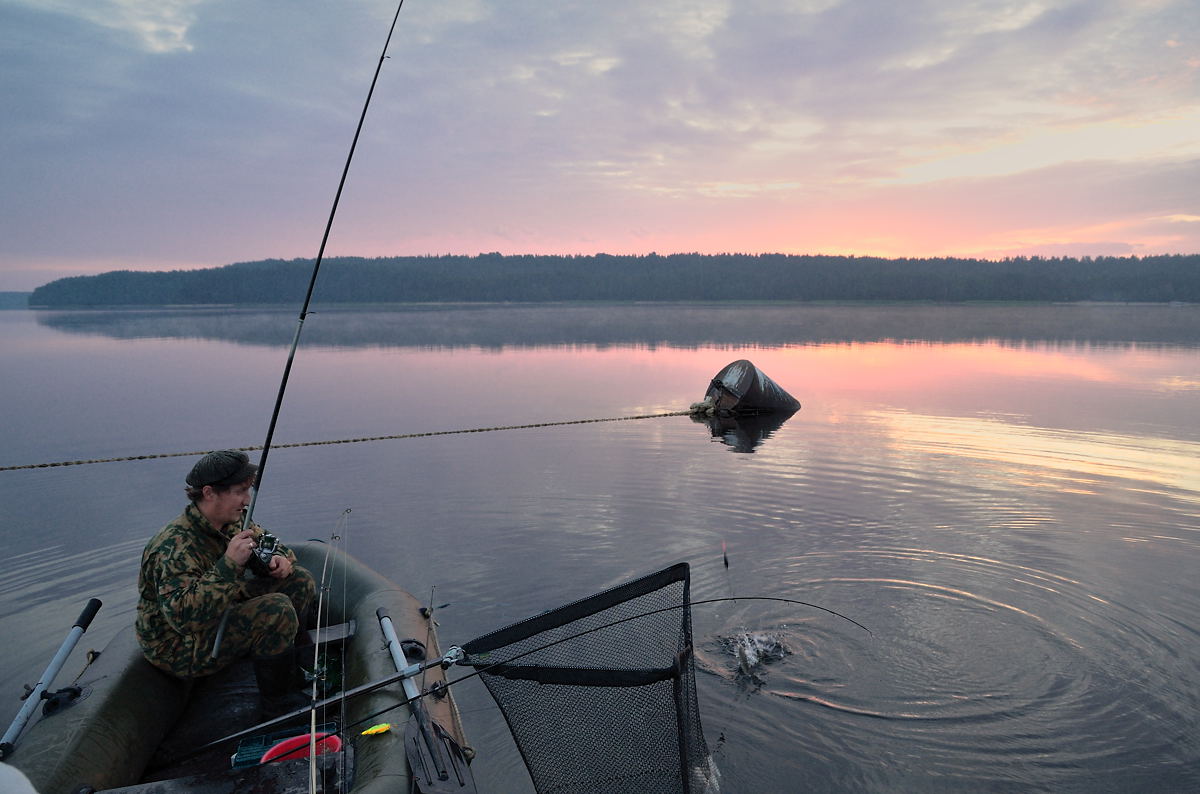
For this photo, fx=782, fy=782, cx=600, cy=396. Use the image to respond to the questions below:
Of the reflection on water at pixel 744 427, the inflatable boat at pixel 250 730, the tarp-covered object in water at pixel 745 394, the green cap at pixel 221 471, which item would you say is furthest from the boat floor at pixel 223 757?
the tarp-covered object in water at pixel 745 394

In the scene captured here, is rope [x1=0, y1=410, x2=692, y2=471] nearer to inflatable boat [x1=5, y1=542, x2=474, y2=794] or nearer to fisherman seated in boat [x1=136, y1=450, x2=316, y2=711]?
inflatable boat [x1=5, y1=542, x2=474, y2=794]

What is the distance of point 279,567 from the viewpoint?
479 cm

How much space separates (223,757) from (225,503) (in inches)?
53.0

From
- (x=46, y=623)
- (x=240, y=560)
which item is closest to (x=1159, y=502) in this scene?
(x=240, y=560)

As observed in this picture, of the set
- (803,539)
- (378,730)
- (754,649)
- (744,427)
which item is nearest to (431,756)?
(378,730)

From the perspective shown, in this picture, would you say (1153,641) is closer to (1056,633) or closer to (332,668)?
(1056,633)

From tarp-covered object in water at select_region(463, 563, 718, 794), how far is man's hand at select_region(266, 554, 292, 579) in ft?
5.52

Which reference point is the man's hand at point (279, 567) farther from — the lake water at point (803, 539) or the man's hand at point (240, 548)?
the lake water at point (803, 539)

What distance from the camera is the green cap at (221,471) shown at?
171 inches

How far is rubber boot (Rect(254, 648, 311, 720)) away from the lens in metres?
4.68

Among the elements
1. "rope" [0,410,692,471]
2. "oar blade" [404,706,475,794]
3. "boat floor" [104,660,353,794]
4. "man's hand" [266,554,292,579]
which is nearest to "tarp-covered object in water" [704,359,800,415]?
"rope" [0,410,692,471]

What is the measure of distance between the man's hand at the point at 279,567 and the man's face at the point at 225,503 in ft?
1.28

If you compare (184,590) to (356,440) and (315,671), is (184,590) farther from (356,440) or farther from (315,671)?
(356,440)

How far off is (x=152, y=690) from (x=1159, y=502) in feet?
36.9
